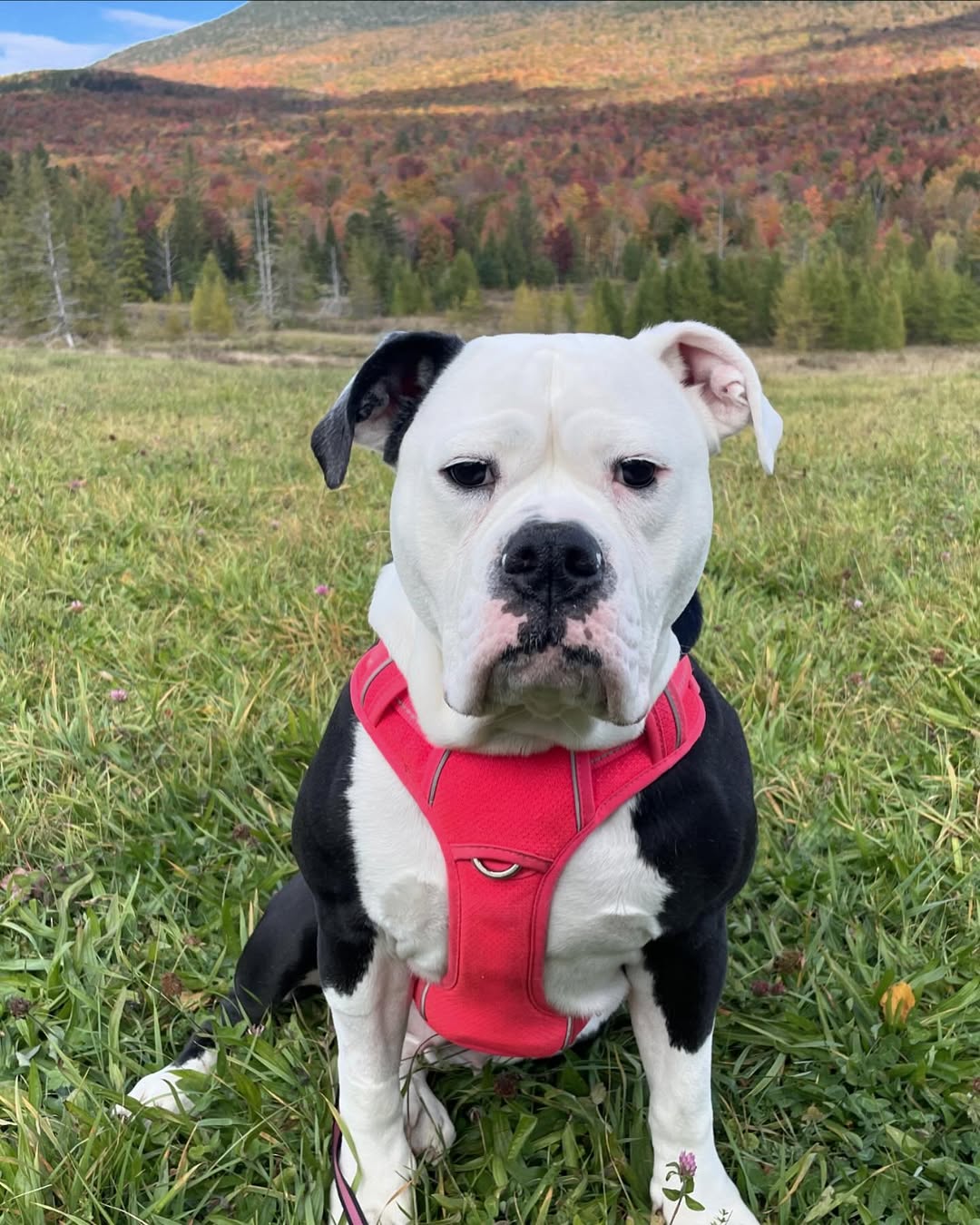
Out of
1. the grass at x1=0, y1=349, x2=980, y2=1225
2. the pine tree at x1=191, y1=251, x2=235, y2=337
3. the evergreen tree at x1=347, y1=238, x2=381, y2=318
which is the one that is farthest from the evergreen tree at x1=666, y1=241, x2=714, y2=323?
the grass at x1=0, y1=349, x2=980, y2=1225

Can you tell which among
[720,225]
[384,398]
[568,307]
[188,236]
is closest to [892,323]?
[720,225]

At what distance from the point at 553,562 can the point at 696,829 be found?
50cm

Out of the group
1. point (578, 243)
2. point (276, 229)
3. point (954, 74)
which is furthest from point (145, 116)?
point (954, 74)

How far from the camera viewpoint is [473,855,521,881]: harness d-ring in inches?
51.4

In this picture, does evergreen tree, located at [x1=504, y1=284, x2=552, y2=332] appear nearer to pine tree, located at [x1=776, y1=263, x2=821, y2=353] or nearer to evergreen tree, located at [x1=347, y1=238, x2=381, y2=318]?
evergreen tree, located at [x1=347, y1=238, x2=381, y2=318]

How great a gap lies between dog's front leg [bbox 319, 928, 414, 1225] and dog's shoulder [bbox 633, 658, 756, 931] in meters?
0.46

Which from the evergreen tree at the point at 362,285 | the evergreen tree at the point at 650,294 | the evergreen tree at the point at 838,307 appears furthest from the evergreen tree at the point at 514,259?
the evergreen tree at the point at 838,307

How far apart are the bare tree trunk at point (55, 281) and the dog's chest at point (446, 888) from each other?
360 inches

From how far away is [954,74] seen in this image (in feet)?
30.8

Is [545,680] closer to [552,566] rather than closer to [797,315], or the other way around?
[552,566]

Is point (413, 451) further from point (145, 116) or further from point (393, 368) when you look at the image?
point (145, 116)

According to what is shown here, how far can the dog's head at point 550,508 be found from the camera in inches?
45.8

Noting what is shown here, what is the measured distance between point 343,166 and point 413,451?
9.26m

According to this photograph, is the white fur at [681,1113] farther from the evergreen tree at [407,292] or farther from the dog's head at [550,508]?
the evergreen tree at [407,292]
